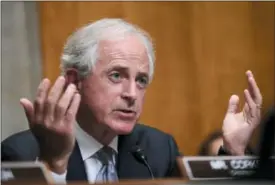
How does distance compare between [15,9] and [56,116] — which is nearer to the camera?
[56,116]

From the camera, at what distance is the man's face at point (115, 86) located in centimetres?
120

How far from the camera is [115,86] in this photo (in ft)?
3.95

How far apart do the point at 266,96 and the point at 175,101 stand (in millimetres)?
203

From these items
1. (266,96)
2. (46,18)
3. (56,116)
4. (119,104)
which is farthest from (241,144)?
(46,18)

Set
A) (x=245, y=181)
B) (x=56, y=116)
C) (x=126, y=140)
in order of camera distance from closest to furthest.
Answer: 1. (x=245, y=181)
2. (x=56, y=116)
3. (x=126, y=140)

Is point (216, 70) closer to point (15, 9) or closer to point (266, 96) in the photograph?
point (266, 96)

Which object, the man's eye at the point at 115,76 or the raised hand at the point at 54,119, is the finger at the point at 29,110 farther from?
the man's eye at the point at 115,76

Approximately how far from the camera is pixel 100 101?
3.97 feet

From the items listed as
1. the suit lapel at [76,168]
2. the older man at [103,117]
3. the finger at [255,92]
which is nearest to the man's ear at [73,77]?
the older man at [103,117]

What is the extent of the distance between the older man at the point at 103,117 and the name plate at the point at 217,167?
67 mm

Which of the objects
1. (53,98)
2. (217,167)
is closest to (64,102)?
(53,98)

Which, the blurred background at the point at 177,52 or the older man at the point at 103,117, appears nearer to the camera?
the older man at the point at 103,117

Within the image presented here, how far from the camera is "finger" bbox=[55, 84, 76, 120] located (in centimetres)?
111

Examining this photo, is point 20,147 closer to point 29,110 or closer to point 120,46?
point 29,110
